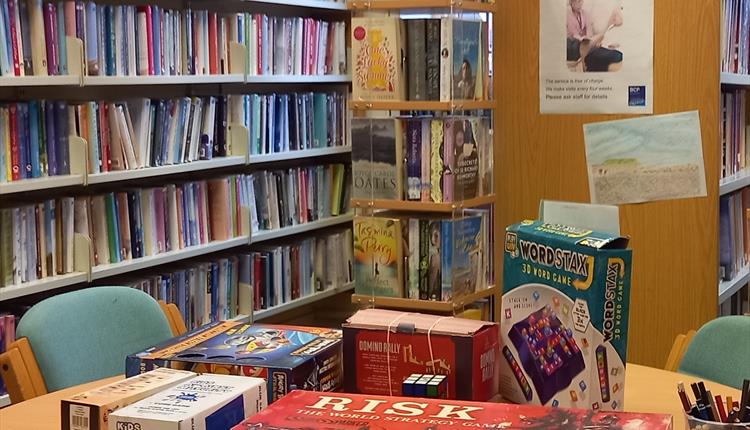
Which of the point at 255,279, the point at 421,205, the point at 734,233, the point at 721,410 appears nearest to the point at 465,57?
the point at 421,205

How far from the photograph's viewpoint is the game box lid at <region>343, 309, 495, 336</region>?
1.75m

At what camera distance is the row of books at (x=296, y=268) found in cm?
447

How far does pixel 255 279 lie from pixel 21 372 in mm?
2226

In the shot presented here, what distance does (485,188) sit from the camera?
351 cm

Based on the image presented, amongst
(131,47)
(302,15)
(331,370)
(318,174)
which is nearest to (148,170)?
(131,47)

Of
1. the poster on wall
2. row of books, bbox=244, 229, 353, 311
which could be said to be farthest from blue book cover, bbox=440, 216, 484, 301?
row of books, bbox=244, 229, 353, 311

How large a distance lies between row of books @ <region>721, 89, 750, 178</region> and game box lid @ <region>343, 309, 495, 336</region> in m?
2.14

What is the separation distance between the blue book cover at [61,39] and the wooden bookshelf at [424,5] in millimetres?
936

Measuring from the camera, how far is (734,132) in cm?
Result: 388

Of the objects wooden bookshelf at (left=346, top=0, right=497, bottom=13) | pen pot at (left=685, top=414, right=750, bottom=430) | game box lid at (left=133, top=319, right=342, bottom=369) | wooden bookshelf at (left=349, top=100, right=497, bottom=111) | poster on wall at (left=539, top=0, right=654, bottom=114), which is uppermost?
wooden bookshelf at (left=346, top=0, right=497, bottom=13)

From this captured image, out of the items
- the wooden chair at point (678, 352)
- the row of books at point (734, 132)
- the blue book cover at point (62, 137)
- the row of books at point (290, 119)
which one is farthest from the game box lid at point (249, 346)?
the row of books at point (290, 119)

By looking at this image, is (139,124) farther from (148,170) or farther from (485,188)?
(485,188)

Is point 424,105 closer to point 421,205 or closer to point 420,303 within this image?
point 421,205

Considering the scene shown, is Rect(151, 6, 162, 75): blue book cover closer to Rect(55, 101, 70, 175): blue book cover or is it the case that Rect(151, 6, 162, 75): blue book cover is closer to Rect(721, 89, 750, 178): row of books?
Rect(55, 101, 70, 175): blue book cover
